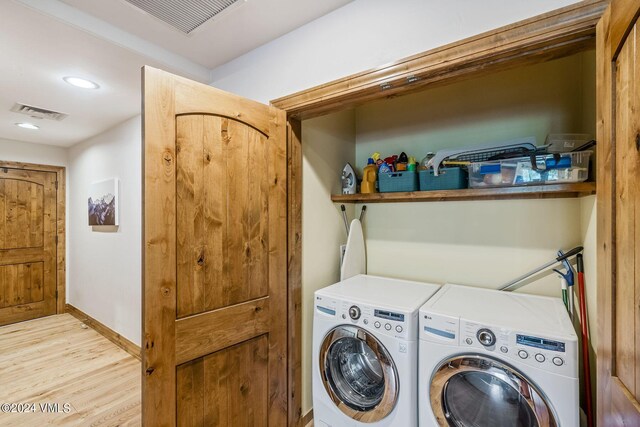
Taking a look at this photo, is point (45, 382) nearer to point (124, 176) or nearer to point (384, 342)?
point (124, 176)

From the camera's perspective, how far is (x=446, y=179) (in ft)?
5.96

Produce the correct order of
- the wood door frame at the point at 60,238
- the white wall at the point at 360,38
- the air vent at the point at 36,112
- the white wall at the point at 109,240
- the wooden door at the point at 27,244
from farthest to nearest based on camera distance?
the wood door frame at the point at 60,238, the wooden door at the point at 27,244, the white wall at the point at 109,240, the air vent at the point at 36,112, the white wall at the point at 360,38

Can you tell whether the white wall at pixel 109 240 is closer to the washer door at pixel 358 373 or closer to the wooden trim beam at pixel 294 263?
the wooden trim beam at pixel 294 263

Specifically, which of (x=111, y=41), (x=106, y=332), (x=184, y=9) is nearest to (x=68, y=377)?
(x=106, y=332)

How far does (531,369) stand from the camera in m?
1.17

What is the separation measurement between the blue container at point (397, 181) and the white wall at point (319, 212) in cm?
36

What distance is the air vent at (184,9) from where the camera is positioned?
140 cm

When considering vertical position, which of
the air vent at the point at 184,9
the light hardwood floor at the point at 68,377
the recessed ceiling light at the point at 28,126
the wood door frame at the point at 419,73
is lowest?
the light hardwood floor at the point at 68,377

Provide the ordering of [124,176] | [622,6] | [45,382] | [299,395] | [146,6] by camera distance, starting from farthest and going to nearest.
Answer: [124,176]
[45,382]
[299,395]
[146,6]
[622,6]

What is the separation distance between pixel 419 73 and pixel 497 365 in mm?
1286

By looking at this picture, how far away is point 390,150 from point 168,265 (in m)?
1.79

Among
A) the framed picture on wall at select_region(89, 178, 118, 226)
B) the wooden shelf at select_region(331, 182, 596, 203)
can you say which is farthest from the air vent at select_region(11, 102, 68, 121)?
the wooden shelf at select_region(331, 182, 596, 203)

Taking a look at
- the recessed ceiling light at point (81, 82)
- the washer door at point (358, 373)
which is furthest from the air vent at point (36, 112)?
the washer door at point (358, 373)

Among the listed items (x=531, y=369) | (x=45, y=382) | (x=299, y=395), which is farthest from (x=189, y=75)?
(x=45, y=382)
